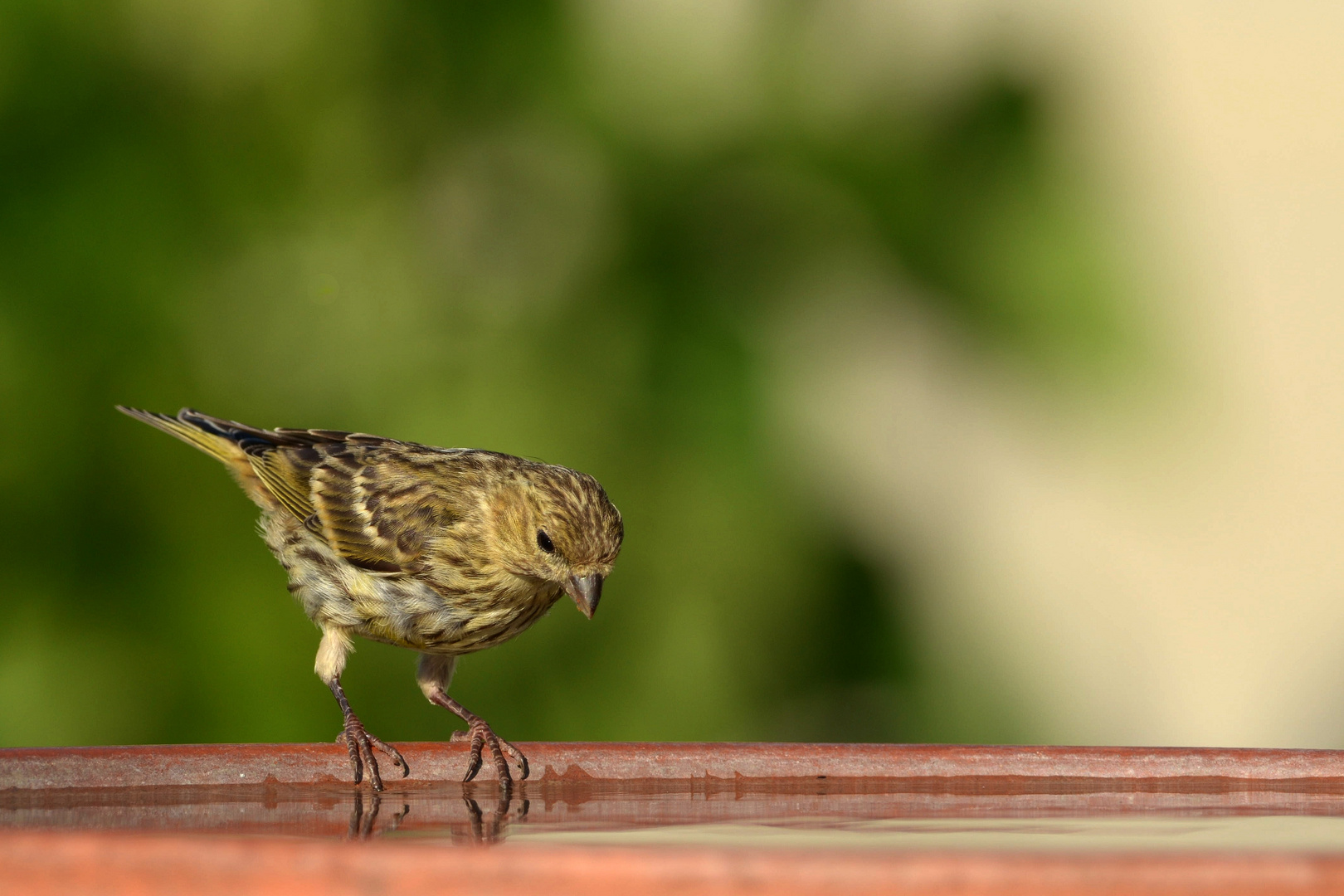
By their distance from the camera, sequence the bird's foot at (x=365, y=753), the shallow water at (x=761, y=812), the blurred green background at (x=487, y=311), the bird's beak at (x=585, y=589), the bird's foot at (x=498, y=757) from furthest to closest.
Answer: the blurred green background at (x=487, y=311), the bird's beak at (x=585, y=589), the bird's foot at (x=498, y=757), the bird's foot at (x=365, y=753), the shallow water at (x=761, y=812)

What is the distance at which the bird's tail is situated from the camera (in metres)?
4.56

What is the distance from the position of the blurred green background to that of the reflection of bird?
0.85 m

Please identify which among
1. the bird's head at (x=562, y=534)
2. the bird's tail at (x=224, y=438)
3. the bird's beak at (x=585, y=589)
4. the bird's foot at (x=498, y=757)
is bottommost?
the bird's foot at (x=498, y=757)

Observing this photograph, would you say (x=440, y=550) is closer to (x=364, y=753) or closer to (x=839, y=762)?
(x=364, y=753)

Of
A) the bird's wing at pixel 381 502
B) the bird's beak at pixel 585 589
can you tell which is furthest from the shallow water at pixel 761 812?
the bird's wing at pixel 381 502

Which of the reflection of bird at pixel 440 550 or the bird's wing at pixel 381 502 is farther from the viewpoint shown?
the bird's wing at pixel 381 502

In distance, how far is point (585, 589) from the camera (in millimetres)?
3684

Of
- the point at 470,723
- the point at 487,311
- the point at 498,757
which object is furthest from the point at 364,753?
the point at 487,311

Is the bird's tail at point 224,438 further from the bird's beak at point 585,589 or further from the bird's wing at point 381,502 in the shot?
the bird's beak at point 585,589

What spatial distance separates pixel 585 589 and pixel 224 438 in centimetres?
143

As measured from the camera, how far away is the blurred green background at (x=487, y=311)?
492 cm

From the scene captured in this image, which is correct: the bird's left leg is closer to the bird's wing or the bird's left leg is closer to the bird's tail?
the bird's wing

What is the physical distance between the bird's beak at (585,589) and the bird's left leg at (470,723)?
34 cm

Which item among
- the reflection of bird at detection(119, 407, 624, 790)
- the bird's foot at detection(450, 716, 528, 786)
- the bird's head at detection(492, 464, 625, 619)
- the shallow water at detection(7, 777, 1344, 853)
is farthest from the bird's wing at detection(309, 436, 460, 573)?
the shallow water at detection(7, 777, 1344, 853)
